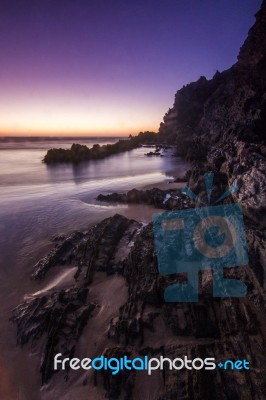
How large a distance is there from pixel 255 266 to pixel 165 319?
7.09ft

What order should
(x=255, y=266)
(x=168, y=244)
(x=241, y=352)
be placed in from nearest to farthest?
(x=241, y=352), (x=255, y=266), (x=168, y=244)

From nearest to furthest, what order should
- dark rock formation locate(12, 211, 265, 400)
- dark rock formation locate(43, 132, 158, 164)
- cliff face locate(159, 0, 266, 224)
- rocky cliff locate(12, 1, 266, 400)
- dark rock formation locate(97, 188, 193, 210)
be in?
1. dark rock formation locate(12, 211, 265, 400)
2. rocky cliff locate(12, 1, 266, 400)
3. cliff face locate(159, 0, 266, 224)
4. dark rock formation locate(97, 188, 193, 210)
5. dark rock formation locate(43, 132, 158, 164)

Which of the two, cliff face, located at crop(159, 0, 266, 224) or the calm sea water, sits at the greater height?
cliff face, located at crop(159, 0, 266, 224)

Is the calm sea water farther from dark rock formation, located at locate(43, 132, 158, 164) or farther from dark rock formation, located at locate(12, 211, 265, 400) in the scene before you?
dark rock formation, located at locate(43, 132, 158, 164)

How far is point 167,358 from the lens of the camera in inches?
167

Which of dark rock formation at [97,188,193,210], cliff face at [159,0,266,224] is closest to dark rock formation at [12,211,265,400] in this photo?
cliff face at [159,0,266,224]

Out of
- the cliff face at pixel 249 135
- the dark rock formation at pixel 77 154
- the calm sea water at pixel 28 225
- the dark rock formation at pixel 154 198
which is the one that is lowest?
the calm sea water at pixel 28 225

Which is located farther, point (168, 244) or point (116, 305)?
point (168, 244)

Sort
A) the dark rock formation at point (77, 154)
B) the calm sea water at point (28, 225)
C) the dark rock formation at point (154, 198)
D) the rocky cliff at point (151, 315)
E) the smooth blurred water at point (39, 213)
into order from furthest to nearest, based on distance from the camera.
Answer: the dark rock formation at point (77, 154) → the dark rock formation at point (154, 198) → the smooth blurred water at point (39, 213) → the calm sea water at point (28, 225) → the rocky cliff at point (151, 315)

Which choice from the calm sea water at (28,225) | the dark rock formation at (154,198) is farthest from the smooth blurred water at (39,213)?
the dark rock formation at (154,198)

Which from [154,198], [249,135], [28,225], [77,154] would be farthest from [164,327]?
[77,154]

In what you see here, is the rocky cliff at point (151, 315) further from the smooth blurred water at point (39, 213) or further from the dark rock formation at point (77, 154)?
the dark rock formation at point (77, 154)

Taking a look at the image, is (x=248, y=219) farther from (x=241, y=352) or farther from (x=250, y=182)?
(x=241, y=352)

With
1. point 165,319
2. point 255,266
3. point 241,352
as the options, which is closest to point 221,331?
point 241,352
